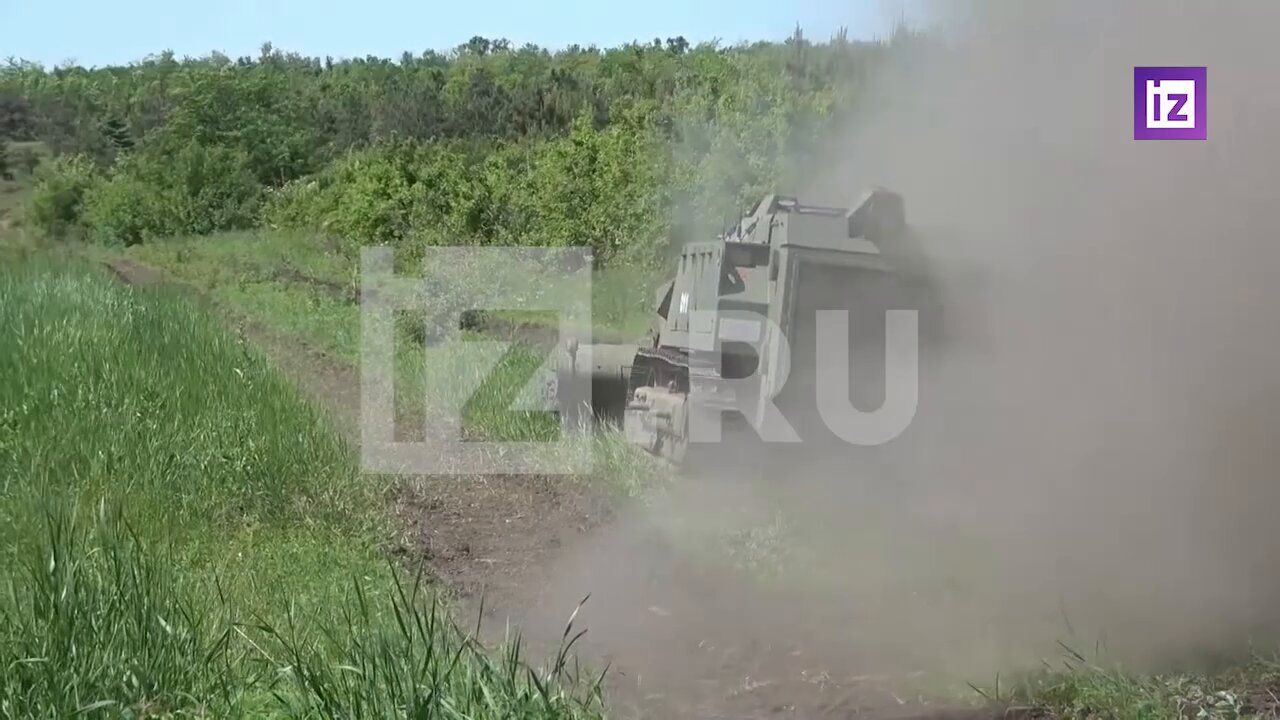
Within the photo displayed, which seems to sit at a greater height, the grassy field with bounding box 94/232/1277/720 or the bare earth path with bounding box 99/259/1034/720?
the grassy field with bounding box 94/232/1277/720

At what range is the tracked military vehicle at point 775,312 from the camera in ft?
27.6

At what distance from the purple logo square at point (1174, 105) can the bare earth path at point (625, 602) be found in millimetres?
3155

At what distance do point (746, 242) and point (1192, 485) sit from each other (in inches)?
182

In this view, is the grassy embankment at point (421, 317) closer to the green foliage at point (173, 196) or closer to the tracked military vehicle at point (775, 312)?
the tracked military vehicle at point (775, 312)

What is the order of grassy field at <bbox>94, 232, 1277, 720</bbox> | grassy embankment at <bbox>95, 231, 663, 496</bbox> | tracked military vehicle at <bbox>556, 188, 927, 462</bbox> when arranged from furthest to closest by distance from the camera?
grassy embankment at <bbox>95, 231, 663, 496</bbox>
tracked military vehicle at <bbox>556, 188, 927, 462</bbox>
grassy field at <bbox>94, 232, 1277, 720</bbox>

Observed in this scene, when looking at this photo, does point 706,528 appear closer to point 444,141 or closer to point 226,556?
point 226,556

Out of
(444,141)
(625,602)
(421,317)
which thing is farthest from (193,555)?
(444,141)

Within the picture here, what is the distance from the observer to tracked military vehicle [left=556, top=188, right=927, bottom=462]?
841 centimetres

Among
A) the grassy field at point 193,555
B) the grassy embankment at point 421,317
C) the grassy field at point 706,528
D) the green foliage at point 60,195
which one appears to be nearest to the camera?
the grassy field at point 193,555

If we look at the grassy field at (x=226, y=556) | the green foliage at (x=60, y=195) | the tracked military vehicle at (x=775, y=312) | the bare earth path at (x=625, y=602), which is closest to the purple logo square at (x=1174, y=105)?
the tracked military vehicle at (x=775, y=312)

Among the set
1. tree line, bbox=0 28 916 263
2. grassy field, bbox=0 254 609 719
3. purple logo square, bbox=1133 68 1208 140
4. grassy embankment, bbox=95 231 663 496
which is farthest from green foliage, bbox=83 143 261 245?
purple logo square, bbox=1133 68 1208 140

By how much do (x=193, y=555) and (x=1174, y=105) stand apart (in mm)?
5643

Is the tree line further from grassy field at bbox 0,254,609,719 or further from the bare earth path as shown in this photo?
grassy field at bbox 0,254,609,719

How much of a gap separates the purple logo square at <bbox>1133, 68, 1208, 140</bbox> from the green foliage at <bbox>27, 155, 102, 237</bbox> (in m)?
30.7
